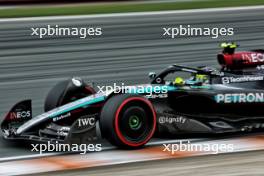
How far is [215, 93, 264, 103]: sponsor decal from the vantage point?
8.35 m

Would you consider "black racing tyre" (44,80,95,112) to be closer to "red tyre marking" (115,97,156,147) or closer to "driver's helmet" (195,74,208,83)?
"red tyre marking" (115,97,156,147)

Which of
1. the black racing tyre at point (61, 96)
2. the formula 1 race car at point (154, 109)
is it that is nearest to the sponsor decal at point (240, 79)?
the formula 1 race car at point (154, 109)

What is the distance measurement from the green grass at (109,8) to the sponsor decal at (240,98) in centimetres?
1029

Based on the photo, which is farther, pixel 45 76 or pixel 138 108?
pixel 45 76

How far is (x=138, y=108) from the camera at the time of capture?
778 cm

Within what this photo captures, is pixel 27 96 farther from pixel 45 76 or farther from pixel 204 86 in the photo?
pixel 204 86

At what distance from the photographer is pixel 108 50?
14539 millimetres

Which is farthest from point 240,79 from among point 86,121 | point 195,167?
point 86,121

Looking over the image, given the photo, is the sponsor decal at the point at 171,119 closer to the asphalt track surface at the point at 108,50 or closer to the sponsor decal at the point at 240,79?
the sponsor decal at the point at 240,79

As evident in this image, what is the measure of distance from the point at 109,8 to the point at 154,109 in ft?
36.8

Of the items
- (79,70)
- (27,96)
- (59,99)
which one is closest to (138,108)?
(59,99)

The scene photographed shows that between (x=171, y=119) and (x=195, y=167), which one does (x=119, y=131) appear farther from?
(x=195, y=167)

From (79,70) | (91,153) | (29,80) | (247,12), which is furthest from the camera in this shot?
(247,12)

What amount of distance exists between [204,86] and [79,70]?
16.5 ft
